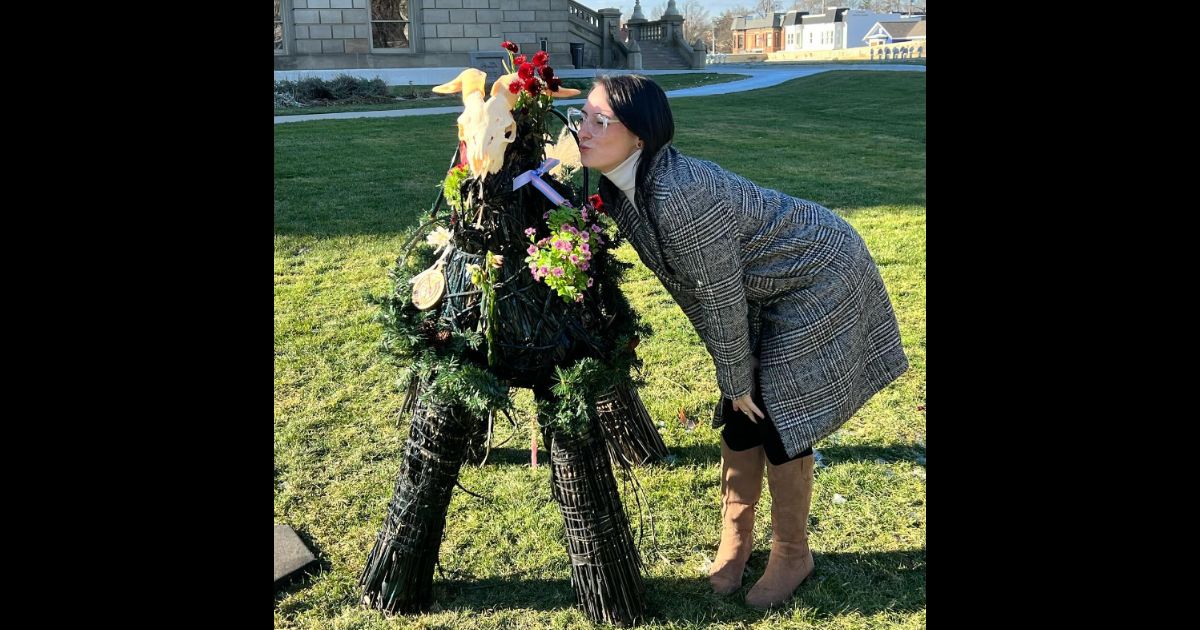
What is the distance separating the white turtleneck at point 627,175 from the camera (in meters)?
2.47

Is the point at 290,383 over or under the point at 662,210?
under

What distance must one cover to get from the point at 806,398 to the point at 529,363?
2.77ft

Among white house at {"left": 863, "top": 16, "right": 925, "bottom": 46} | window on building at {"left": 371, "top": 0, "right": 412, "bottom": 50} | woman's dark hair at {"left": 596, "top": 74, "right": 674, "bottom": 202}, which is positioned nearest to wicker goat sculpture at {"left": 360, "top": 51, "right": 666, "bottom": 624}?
woman's dark hair at {"left": 596, "top": 74, "right": 674, "bottom": 202}

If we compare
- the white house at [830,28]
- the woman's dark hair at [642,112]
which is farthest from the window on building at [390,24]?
the white house at [830,28]

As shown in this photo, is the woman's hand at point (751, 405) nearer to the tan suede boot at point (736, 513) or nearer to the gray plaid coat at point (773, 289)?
the gray plaid coat at point (773, 289)

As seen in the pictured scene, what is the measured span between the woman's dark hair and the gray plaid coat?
0.04 metres

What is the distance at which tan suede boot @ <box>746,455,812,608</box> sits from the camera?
9.33 ft

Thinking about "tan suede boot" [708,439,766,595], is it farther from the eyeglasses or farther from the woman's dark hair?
the eyeglasses

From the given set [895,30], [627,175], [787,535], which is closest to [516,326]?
[627,175]

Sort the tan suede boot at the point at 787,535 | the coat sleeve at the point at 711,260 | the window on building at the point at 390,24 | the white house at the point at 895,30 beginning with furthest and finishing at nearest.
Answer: the white house at the point at 895,30, the window on building at the point at 390,24, the tan suede boot at the point at 787,535, the coat sleeve at the point at 711,260

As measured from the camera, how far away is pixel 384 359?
2.71 meters

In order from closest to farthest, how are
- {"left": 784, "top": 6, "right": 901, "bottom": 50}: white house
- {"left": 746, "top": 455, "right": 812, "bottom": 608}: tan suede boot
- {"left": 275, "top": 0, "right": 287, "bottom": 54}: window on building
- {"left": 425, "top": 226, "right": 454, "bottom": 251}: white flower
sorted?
{"left": 425, "top": 226, "right": 454, "bottom": 251}: white flower < {"left": 746, "top": 455, "right": 812, "bottom": 608}: tan suede boot < {"left": 275, "top": 0, "right": 287, "bottom": 54}: window on building < {"left": 784, "top": 6, "right": 901, "bottom": 50}: white house
